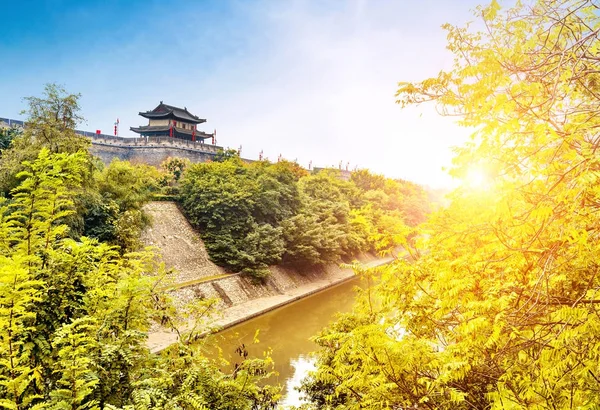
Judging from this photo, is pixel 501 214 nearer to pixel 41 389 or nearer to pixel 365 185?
pixel 41 389

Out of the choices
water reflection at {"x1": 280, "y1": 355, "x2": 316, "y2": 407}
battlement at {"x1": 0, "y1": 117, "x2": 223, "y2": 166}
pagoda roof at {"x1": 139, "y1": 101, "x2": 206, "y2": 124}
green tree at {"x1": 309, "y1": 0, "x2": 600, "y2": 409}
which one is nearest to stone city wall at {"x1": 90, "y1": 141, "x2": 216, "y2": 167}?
battlement at {"x1": 0, "y1": 117, "x2": 223, "y2": 166}

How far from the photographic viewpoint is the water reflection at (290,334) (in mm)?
12956

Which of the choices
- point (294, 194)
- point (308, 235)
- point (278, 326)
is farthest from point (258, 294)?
point (294, 194)

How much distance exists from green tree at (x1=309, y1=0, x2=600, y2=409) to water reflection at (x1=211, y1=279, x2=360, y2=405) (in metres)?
7.54

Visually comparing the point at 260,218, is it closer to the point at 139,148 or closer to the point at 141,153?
the point at 141,153

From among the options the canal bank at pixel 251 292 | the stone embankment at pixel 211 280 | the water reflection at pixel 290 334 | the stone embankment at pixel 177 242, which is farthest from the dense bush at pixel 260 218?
the water reflection at pixel 290 334

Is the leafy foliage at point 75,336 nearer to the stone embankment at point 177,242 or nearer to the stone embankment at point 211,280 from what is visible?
the stone embankment at point 211,280

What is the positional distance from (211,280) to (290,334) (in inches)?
199

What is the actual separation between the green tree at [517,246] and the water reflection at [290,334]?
7541 mm

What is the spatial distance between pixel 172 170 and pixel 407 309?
2740 cm

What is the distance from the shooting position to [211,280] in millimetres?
19297

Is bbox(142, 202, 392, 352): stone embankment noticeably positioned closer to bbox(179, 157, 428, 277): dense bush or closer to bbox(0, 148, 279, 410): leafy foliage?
bbox(179, 157, 428, 277): dense bush

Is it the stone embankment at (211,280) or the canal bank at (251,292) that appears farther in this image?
the stone embankment at (211,280)

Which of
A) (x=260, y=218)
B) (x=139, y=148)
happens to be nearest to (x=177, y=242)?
(x=260, y=218)
